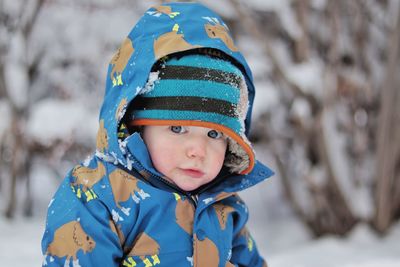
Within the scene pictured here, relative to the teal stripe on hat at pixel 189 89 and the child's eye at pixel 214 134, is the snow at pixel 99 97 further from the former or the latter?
the teal stripe on hat at pixel 189 89

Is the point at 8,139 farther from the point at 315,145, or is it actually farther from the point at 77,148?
the point at 315,145

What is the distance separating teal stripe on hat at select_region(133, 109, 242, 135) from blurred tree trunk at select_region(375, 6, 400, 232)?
2282 millimetres

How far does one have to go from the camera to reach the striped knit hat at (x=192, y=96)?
5.40 ft

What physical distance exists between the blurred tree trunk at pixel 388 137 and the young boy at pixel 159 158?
220cm

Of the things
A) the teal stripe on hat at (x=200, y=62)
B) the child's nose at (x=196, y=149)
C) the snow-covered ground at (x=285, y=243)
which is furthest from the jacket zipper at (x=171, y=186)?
the snow-covered ground at (x=285, y=243)

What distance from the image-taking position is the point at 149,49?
5.54 ft

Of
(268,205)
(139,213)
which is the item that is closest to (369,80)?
(268,205)

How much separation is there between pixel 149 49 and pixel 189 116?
230 mm

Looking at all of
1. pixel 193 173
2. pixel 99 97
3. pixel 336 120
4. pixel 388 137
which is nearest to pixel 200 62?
pixel 193 173

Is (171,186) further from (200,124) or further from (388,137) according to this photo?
(388,137)

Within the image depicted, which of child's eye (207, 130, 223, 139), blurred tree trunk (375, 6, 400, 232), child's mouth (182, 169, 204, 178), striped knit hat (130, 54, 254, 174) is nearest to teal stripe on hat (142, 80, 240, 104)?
striped knit hat (130, 54, 254, 174)

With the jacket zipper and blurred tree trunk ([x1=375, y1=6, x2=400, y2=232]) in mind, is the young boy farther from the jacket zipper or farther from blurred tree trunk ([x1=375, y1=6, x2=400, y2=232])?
blurred tree trunk ([x1=375, y1=6, x2=400, y2=232])

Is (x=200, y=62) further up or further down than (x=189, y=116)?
further up

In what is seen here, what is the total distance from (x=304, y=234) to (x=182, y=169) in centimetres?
291
